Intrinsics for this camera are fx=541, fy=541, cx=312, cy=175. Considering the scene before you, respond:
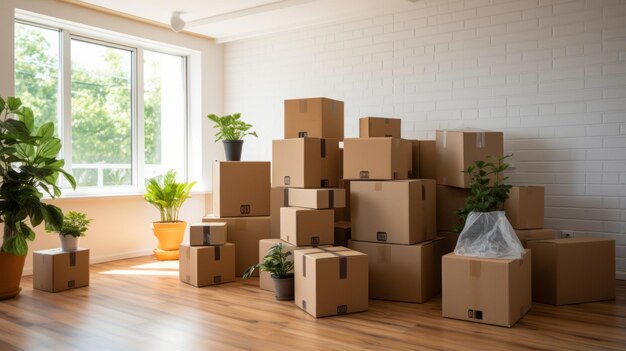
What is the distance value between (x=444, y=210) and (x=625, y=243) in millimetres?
1396

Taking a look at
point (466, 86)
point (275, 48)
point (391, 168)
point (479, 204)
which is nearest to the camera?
point (479, 204)

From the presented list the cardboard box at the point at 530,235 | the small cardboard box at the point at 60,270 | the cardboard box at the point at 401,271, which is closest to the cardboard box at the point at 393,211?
the cardboard box at the point at 401,271

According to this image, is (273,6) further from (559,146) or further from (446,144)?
(559,146)

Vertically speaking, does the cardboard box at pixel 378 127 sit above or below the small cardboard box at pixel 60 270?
above

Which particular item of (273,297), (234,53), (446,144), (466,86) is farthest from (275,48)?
(273,297)

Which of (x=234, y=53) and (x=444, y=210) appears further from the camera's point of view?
(x=234, y=53)

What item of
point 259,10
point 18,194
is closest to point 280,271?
point 18,194

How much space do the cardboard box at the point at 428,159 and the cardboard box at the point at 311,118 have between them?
682 millimetres

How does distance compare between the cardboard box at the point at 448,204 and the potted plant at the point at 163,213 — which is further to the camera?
the potted plant at the point at 163,213

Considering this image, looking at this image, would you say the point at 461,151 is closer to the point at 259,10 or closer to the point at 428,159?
the point at 428,159

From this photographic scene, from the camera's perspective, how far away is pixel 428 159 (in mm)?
4344

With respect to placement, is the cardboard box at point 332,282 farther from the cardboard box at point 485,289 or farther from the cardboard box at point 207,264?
the cardboard box at point 207,264

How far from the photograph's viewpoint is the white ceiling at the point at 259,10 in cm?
497

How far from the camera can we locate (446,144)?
13.3 feet
